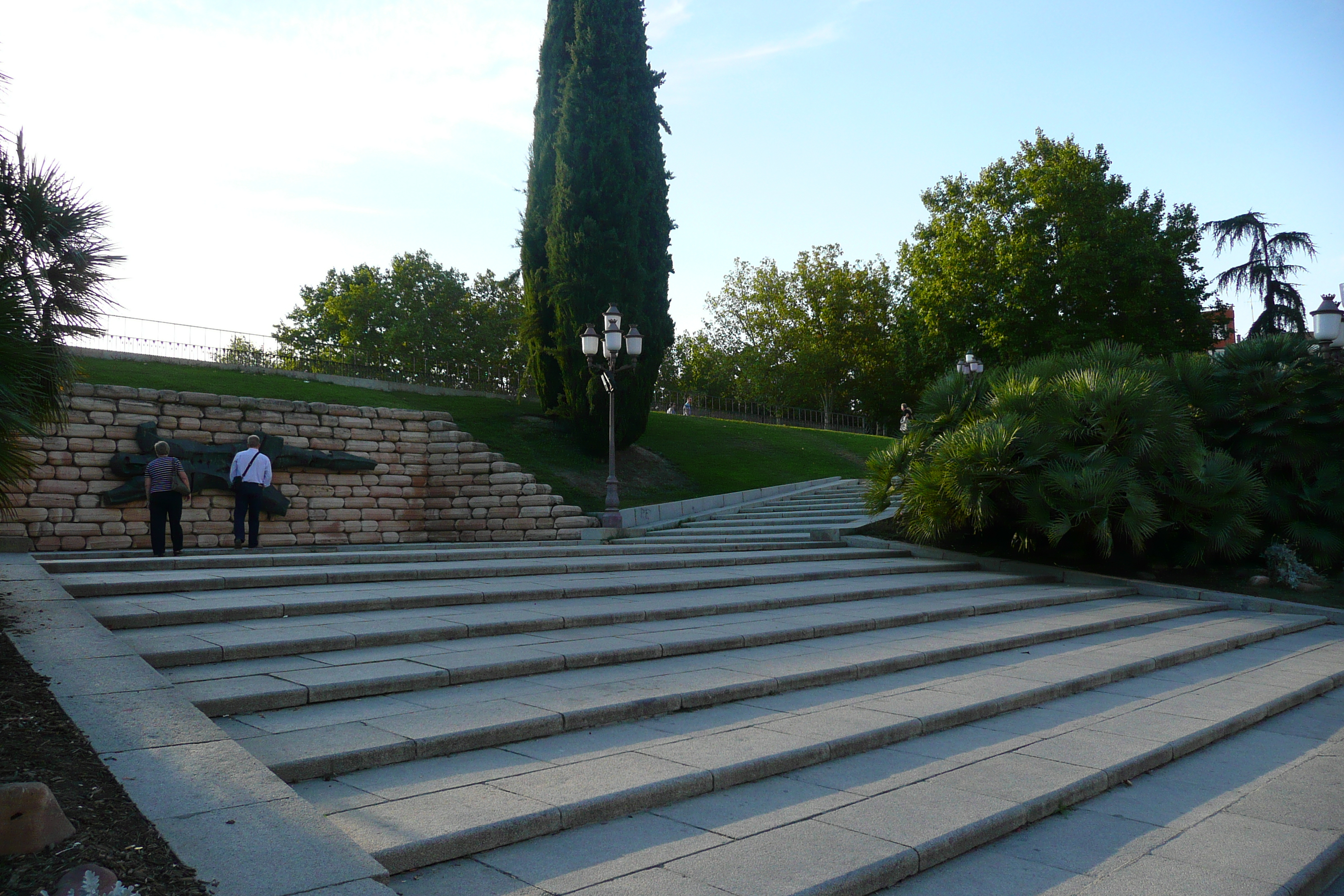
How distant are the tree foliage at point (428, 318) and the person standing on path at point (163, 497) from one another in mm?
33280

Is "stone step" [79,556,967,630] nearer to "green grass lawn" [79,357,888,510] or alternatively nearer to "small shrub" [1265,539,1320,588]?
"small shrub" [1265,539,1320,588]

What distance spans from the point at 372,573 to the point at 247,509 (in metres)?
5.96

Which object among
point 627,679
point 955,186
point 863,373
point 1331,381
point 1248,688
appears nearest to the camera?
point 627,679

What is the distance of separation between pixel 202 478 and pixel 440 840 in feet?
42.7

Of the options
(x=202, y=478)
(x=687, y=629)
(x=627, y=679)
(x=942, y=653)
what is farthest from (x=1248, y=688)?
(x=202, y=478)

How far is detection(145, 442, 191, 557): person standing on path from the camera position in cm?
1138

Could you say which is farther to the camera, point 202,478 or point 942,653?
point 202,478

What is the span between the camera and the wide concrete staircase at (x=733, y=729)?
3.65 metres

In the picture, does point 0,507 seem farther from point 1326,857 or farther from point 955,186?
point 955,186

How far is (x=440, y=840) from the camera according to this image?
134 inches

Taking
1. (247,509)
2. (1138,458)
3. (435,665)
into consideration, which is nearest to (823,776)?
(435,665)

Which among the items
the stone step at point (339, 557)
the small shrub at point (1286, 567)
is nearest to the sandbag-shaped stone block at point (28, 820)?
the stone step at point (339, 557)

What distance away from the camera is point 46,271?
16.8 feet

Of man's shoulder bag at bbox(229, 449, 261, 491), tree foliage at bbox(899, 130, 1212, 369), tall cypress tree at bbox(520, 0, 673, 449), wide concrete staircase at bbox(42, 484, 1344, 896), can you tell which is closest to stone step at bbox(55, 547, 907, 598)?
wide concrete staircase at bbox(42, 484, 1344, 896)
